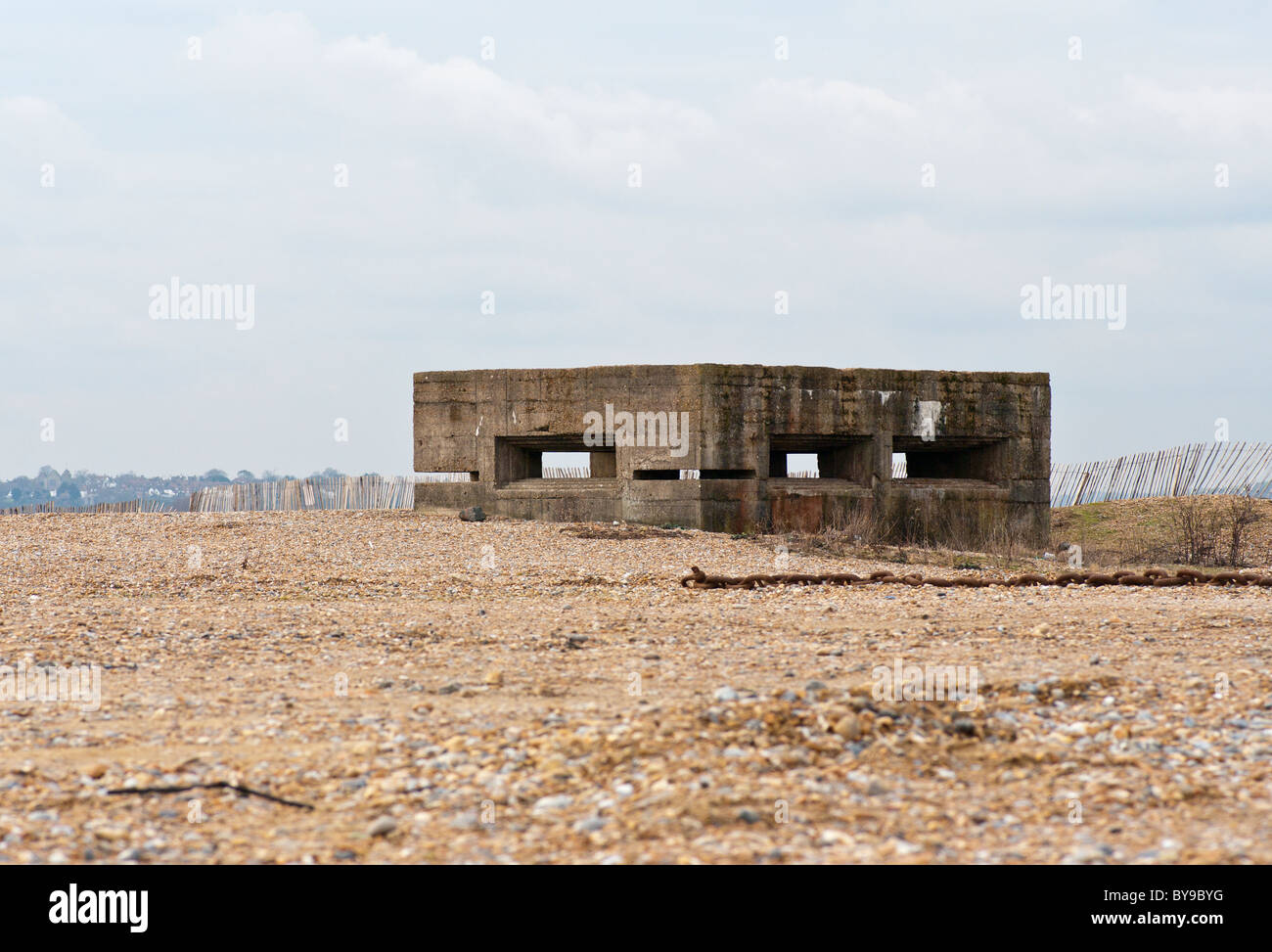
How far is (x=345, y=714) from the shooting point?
5.53 meters

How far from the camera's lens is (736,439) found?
52.9ft

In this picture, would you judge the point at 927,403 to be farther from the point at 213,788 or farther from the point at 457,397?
the point at 213,788

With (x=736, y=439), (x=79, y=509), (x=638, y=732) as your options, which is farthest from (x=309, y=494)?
(x=638, y=732)

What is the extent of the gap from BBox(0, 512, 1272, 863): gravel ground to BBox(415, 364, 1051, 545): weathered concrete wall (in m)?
6.28

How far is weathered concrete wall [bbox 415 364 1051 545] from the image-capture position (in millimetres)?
16094

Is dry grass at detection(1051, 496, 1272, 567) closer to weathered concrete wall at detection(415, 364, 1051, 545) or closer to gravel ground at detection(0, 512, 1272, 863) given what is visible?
weathered concrete wall at detection(415, 364, 1051, 545)

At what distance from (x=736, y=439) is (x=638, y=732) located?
11448 mm

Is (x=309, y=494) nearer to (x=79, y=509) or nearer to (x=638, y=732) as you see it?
(x=79, y=509)

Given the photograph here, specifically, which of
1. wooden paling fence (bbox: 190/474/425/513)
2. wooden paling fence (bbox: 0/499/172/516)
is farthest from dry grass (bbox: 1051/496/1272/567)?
wooden paling fence (bbox: 0/499/172/516)

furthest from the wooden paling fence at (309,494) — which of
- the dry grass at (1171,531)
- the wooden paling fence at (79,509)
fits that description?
the dry grass at (1171,531)

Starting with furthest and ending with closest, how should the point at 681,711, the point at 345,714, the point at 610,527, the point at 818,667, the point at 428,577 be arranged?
the point at 610,527
the point at 428,577
the point at 818,667
the point at 345,714
the point at 681,711

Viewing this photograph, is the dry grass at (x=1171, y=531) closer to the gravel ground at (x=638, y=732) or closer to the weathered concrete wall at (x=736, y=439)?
the weathered concrete wall at (x=736, y=439)
